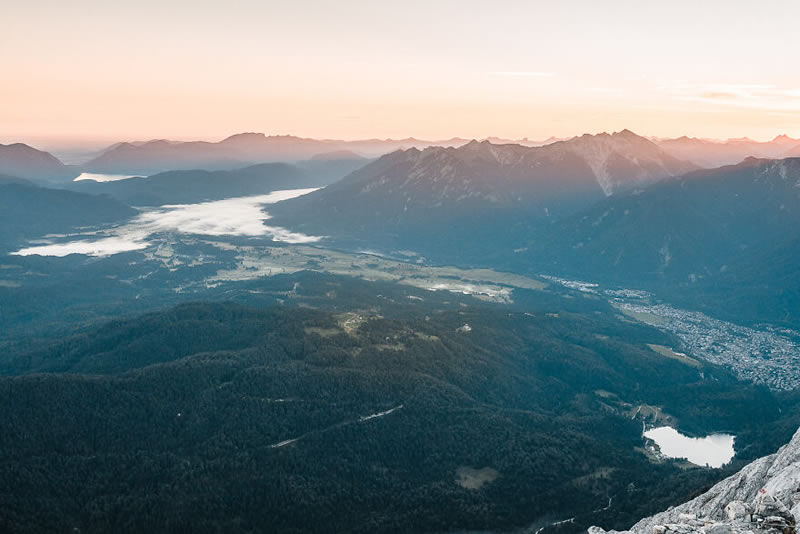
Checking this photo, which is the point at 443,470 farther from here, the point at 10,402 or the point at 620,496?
the point at 10,402

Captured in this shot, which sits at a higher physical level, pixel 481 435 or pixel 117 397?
pixel 117 397

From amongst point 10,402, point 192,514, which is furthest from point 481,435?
point 10,402

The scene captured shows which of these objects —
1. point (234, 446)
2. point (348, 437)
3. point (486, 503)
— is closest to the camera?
point (486, 503)

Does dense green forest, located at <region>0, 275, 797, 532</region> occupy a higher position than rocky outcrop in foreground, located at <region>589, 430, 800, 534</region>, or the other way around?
rocky outcrop in foreground, located at <region>589, 430, 800, 534</region>

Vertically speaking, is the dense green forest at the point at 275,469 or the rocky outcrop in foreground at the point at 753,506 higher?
the rocky outcrop in foreground at the point at 753,506

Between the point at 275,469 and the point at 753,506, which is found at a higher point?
the point at 753,506

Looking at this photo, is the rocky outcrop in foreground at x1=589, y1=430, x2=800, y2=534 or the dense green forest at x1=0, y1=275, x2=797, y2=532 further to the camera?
the dense green forest at x1=0, y1=275, x2=797, y2=532

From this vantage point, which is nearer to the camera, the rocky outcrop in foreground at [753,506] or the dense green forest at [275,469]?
the rocky outcrop in foreground at [753,506]

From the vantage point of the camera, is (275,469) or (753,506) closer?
(753,506)
